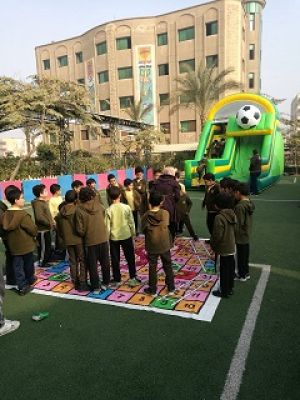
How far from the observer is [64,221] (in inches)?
183

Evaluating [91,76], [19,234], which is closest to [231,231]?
[19,234]

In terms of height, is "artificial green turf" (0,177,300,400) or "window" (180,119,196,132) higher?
"window" (180,119,196,132)

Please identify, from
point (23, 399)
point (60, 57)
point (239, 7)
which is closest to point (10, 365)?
point (23, 399)

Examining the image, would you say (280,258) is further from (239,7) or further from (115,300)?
(239,7)

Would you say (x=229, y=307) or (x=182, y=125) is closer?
(x=229, y=307)

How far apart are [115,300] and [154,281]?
591 millimetres

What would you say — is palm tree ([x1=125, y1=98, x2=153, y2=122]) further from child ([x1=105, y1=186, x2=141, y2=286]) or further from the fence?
child ([x1=105, y1=186, x2=141, y2=286])

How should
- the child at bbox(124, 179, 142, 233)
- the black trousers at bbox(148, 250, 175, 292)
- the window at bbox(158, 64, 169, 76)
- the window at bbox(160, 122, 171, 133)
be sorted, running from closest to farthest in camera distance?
the black trousers at bbox(148, 250, 175, 292) < the child at bbox(124, 179, 142, 233) < the window at bbox(158, 64, 169, 76) < the window at bbox(160, 122, 171, 133)

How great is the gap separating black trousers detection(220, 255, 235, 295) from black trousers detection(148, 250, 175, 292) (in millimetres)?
692

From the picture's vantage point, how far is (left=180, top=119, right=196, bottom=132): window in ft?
113

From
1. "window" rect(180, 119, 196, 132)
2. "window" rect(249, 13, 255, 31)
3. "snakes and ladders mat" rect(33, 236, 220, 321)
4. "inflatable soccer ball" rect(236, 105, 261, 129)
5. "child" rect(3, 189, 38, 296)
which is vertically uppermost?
"window" rect(249, 13, 255, 31)

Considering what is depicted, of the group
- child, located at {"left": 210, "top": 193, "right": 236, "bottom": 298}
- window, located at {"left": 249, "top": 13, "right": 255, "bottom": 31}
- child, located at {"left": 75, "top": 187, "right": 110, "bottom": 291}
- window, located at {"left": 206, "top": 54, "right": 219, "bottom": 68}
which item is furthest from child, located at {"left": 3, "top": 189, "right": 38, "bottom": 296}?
window, located at {"left": 249, "top": 13, "right": 255, "bottom": 31}

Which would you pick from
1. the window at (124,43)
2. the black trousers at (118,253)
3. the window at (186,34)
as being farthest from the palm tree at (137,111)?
the black trousers at (118,253)

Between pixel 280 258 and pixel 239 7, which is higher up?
pixel 239 7
